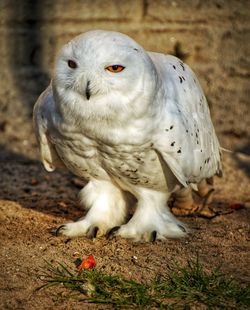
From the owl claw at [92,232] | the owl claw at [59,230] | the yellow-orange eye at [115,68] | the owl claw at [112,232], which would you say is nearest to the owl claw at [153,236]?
Answer: the owl claw at [112,232]

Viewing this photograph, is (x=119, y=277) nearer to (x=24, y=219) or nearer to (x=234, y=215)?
(x=24, y=219)

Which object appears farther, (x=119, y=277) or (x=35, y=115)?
(x=35, y=115)

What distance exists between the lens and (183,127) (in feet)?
12.5

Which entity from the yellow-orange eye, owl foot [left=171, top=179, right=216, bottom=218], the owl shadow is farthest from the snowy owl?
the owl shadow

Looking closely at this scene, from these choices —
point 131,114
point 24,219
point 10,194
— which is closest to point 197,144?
point 131,114

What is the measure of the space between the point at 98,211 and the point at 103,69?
107 cm

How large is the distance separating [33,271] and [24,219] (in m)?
1.07

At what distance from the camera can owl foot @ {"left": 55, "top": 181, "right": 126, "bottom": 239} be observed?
4.05 meters

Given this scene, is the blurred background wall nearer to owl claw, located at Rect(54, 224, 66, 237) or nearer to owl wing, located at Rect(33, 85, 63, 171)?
owl wing, located at Rect(33, 85, 63, 171)

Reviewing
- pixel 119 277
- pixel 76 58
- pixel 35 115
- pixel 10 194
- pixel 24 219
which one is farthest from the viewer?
pixel 10 194

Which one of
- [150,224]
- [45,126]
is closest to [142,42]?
[45,126]

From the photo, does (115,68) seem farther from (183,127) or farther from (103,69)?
(183,127)

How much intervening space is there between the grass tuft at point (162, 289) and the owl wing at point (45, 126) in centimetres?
100

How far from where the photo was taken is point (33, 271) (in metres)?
3.36
